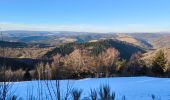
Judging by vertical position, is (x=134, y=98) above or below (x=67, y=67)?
above

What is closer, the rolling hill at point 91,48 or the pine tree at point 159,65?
the pine tree at point 159,65

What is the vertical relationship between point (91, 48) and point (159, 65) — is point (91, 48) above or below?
below

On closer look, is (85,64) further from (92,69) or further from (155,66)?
(155,66)

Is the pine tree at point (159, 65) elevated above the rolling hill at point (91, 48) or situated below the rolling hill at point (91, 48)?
above

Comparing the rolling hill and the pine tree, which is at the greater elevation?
the pine tree

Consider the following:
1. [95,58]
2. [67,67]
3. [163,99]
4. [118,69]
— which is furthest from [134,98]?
[95,58]

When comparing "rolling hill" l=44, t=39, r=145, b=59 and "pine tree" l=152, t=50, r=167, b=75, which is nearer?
"pine tree" l=152, t=50, r=167, b=75

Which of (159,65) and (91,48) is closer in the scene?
(159,65)

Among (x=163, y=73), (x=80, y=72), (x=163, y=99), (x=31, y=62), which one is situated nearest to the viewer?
(x=163, y=99)

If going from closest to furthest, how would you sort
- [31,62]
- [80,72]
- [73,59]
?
[80,72]
[73,59]
[31,62]

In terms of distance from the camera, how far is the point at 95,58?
48.9 m

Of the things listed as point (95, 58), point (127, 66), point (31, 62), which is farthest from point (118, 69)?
point (31, 62)

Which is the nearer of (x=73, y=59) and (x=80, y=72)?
(x=80, y=72)

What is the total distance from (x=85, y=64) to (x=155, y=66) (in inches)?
410
